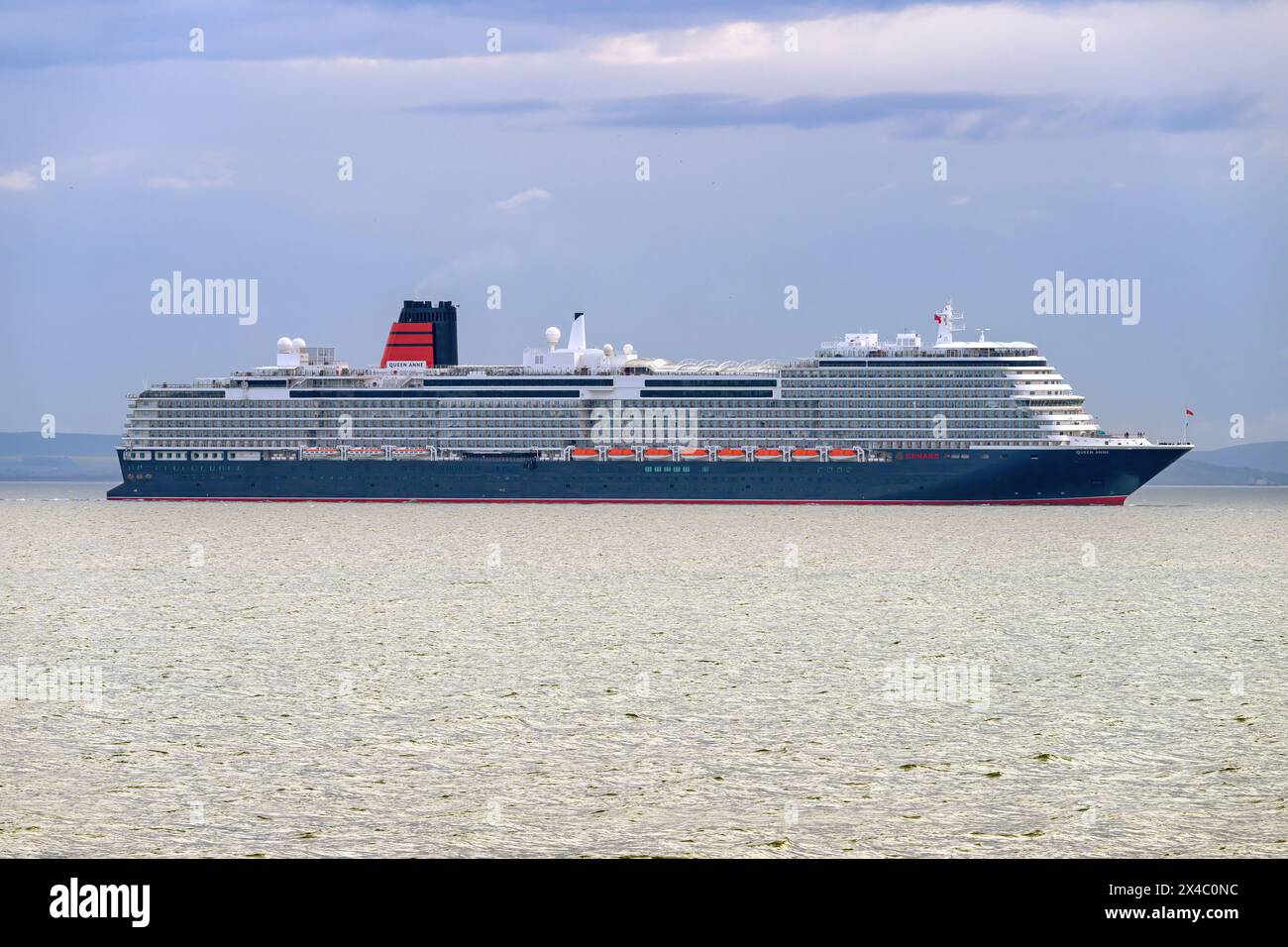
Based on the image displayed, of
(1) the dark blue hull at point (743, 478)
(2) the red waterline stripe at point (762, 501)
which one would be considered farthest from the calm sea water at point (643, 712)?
(2) the red waterline stripe at point (762, 501)

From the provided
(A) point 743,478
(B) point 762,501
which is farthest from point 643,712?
(B) point 762,501

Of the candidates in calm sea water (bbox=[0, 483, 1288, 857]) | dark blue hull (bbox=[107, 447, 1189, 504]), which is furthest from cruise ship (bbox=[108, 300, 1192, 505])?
calm sea water (bbox=[0, 483, 1288, 857])

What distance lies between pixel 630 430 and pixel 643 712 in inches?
3563

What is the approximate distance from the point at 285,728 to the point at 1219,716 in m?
12.0

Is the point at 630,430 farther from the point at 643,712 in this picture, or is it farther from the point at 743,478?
the point at 643,712

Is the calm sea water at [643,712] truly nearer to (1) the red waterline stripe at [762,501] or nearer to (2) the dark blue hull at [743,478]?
(2) the dark blue hull at [743,478]

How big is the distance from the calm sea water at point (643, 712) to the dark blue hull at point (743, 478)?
180 ft

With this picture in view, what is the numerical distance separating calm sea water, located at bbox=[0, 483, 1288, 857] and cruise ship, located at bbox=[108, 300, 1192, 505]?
184 ft

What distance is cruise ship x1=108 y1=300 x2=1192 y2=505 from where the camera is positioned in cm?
10600

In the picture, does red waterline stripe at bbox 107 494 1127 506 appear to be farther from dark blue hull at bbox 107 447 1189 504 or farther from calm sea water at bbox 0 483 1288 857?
calm sea water at bbox 0 483 1288 857

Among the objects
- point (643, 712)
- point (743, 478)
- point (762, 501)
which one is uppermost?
point (743, 478)

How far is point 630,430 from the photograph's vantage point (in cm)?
11244

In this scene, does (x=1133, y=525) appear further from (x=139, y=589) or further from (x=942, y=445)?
(x=139, y=589)

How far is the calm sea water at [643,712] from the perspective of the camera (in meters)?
15.4
